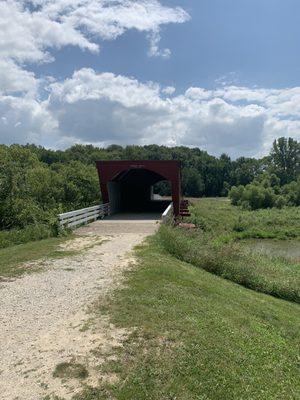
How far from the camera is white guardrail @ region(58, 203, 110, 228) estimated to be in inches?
651

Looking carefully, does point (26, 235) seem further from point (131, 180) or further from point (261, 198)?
point (261, 198)

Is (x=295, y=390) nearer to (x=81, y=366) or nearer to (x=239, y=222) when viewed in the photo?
(x=81, y=366)

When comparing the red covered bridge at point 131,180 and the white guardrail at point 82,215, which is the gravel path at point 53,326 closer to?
the white guardrail at point 82,215

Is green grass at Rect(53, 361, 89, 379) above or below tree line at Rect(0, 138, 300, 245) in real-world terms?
below

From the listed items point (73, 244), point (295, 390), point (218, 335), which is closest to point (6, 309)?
point (218, 335)

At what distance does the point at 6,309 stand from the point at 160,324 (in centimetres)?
264

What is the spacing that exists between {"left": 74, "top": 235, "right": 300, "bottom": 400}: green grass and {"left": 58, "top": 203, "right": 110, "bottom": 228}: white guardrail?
7.89m

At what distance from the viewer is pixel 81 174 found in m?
28.2

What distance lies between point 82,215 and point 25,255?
7.54 m

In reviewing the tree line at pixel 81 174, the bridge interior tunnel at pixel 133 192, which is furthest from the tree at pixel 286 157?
the bridge interior tunnel at pixel 133 192

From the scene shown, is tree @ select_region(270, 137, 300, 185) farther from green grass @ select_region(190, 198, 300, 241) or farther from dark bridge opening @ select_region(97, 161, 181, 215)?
dark bridge opening @ select_region(97, 161, 181, 215)

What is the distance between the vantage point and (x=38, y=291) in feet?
26.3

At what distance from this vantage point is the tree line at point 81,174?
61.0 ft

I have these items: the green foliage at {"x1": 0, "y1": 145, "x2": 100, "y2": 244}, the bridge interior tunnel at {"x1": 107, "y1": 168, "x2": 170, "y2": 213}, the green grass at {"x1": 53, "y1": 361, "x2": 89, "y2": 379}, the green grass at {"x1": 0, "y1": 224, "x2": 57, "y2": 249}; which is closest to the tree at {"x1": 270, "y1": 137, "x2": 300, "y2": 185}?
the bridge interior tunnel at {"x1": 107, "y1": 168, "x2": 170, "y2": 213}
